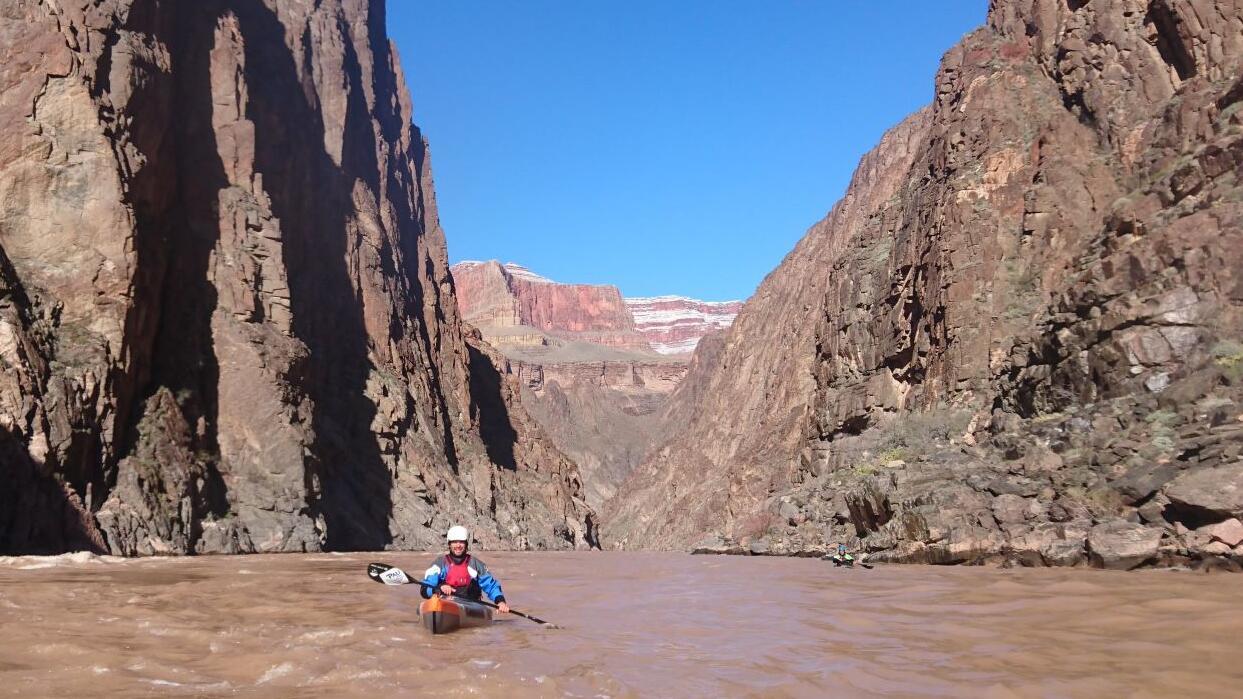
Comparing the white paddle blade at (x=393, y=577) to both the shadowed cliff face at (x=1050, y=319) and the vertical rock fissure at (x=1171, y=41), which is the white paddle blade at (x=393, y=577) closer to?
the shadowed cliff face at (x=1050, y=319)

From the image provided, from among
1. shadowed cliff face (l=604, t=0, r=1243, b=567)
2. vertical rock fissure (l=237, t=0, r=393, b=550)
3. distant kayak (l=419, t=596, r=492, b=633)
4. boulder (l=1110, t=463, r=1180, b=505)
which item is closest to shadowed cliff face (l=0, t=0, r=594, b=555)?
vertical rock fissure (l=237, t=0, r=393, b=550)

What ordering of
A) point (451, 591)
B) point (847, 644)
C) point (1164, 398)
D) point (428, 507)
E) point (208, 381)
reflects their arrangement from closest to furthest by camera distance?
point (847, 644) → point (451, 591) → point (1164, 398) → point (208, 381) → point (428, 507)

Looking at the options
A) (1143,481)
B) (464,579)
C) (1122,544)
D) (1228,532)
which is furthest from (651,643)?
Answer: (1143,481)

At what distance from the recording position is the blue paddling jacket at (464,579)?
12133 mm

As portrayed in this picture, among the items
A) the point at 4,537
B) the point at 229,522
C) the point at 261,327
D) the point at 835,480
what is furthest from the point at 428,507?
the point at 4,537

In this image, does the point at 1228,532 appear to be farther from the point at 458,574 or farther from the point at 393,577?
the point at 393,577

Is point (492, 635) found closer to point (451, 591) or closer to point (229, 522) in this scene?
point (451, 591)

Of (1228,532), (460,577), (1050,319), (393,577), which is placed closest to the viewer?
(460,577)

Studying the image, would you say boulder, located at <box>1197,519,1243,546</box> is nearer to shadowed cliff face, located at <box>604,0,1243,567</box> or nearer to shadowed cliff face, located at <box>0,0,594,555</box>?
shadowed cliff face, located at <box>604,0,1243,567</box>

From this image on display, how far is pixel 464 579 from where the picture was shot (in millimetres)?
12438

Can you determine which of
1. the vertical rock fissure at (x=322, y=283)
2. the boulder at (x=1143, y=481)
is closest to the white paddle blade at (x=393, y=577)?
the boulder at (x=1143, y=481)

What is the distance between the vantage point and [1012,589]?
49.4 ft

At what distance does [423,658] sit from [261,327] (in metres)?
44.6

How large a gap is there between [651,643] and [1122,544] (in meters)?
12.1
